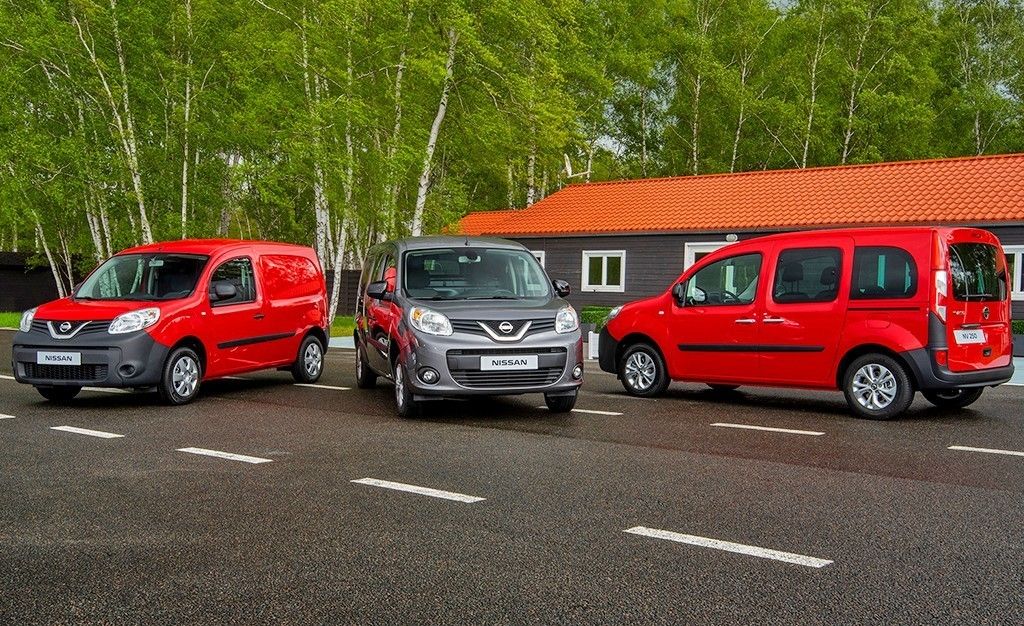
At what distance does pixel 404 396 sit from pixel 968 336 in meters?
5.51

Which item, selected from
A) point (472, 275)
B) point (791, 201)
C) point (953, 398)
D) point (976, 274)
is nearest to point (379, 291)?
point (472, 275)

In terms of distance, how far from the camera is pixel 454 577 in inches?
188

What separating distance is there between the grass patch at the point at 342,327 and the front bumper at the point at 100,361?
15435 millimetres

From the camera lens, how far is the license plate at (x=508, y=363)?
1008 centimetres

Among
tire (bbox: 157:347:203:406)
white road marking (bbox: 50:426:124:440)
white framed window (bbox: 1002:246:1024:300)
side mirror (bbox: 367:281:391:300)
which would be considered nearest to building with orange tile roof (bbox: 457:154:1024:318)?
white framed window (bbox: 1002:246:1024:300)

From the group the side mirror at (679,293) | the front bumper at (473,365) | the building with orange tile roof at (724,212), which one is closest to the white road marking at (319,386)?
the front bumper at (473,365)

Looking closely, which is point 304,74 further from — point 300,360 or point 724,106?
point 724,106

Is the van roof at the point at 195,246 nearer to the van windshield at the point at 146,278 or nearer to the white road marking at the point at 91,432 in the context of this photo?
the van windshield at the point at 146,278

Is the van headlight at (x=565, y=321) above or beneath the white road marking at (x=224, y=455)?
above

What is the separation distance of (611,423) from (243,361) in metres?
4.79

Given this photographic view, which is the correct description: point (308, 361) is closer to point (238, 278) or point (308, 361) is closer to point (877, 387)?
point (238, 278)

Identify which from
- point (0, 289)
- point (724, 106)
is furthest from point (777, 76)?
point (0, 289)

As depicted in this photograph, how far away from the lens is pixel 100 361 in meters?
10.9

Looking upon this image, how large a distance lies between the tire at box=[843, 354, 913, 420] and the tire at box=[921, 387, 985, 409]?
1.09 metres
